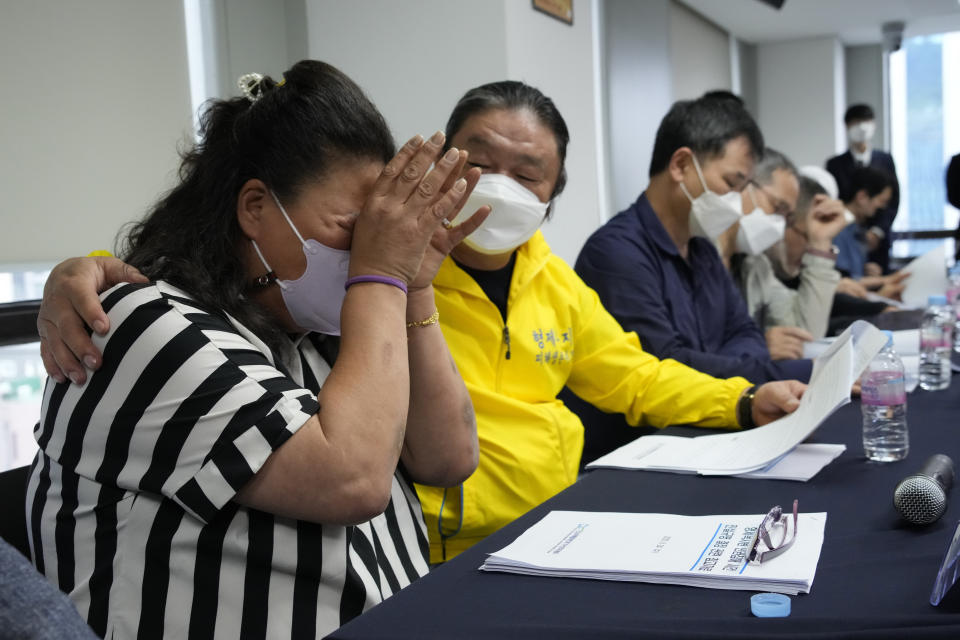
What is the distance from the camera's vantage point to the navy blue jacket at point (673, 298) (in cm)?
194

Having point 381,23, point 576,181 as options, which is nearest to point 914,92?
point 576,181

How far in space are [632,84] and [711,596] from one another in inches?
197

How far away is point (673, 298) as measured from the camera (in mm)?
2170

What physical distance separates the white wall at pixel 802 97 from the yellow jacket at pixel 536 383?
7.28m

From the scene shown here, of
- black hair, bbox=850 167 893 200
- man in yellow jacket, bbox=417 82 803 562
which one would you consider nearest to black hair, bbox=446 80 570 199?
man in yellow jacket, bbox=417 82 803 562

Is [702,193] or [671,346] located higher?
[702,193]

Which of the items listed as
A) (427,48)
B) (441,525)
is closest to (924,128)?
(427,48)

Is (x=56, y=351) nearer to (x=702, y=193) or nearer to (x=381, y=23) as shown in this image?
(x=702, y=193)

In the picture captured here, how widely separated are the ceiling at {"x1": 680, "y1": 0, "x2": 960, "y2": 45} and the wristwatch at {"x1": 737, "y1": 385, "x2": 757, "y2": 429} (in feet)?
19.0

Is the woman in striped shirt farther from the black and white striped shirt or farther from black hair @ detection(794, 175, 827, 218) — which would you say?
black hair @ detection(794, 175, 827, 218)

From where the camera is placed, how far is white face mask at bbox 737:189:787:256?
2906 mm

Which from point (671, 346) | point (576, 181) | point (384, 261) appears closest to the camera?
point (384, 261)

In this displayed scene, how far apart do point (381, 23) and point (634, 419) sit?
6.50ft

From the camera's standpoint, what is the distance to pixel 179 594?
0.94m
